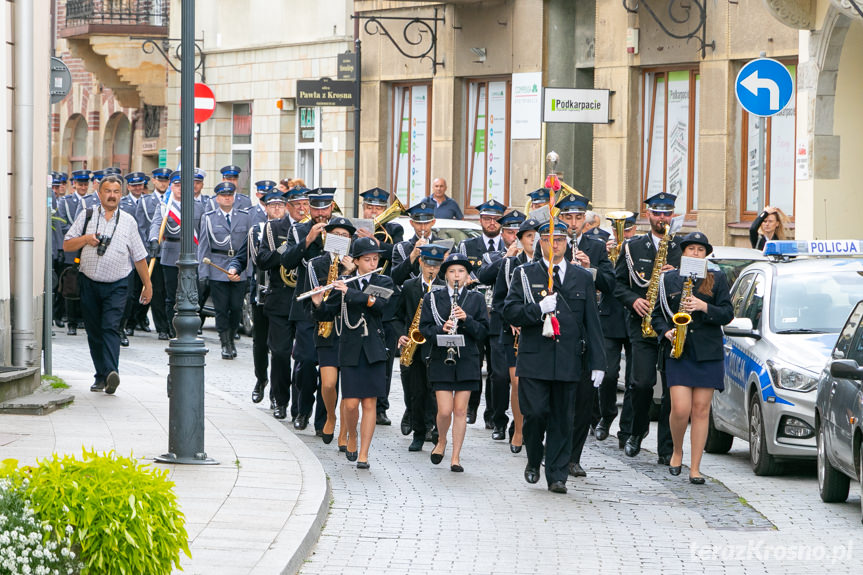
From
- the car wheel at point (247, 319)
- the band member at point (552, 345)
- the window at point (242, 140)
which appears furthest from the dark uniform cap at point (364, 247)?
the window at point (242, 140)

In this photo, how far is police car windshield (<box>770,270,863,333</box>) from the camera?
13.1 meters

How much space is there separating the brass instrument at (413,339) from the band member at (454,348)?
0.51ft

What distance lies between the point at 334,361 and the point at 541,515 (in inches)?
118

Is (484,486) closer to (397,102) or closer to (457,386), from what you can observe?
(457,386)

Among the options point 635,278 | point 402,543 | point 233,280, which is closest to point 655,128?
point 233,280

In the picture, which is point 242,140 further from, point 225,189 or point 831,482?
point 831,482

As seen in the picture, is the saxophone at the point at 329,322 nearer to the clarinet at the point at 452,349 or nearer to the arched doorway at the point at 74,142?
the clarinet at the point at 452,349

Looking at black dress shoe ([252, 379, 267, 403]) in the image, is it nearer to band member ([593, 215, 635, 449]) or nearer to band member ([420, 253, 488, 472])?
band member ([593, 215, 635, 449])

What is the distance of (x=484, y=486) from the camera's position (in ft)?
39.8

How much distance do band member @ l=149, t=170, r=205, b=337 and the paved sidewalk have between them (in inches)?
202

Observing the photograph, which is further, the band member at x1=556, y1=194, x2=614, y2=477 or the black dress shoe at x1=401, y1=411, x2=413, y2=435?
the black dress shoe at x1=401, y1=411, x2=413, y2=435

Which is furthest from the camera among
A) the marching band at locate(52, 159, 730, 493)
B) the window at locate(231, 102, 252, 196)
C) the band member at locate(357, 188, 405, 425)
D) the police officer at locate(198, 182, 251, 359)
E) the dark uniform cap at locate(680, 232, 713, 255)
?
the window at locate(231, 102, 252, 196)

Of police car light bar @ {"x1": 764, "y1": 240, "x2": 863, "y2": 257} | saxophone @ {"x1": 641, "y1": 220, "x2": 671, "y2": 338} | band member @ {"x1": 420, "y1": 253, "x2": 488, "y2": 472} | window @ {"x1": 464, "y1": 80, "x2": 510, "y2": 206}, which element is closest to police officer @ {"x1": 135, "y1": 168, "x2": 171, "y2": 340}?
window @ {"x1": 464, "y1": 80, "x2": 510, "y2": 206}

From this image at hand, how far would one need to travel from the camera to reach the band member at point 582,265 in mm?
12570
